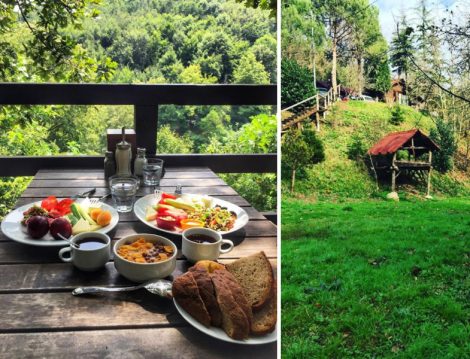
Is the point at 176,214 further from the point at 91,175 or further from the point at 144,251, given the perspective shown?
the point at 91,175

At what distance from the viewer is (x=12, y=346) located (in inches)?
30.0

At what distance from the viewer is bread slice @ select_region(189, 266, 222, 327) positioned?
32.6 inches

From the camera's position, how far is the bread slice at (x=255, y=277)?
0.89m

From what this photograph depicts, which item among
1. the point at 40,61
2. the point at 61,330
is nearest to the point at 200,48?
the point at 40,61

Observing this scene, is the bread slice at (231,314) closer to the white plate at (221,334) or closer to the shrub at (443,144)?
the white plate at (221,334)

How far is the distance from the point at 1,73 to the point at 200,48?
3.45 meters

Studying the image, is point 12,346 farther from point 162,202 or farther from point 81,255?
point 162,202

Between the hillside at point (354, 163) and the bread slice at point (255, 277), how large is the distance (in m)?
1.88

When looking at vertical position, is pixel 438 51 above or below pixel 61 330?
above

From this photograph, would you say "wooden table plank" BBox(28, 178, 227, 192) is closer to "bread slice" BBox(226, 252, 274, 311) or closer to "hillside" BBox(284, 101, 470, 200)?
"bread slice" BBox(226, 252, 274, 311)

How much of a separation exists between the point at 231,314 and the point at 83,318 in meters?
0.22

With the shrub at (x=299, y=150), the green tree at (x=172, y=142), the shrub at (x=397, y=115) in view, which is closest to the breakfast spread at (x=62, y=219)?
the shrub at (x=299, y=150)

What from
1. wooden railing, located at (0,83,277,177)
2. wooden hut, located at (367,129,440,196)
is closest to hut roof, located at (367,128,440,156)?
wooden hut, located at (367,129,440,196)

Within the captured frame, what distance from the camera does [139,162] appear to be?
1.72 metres
